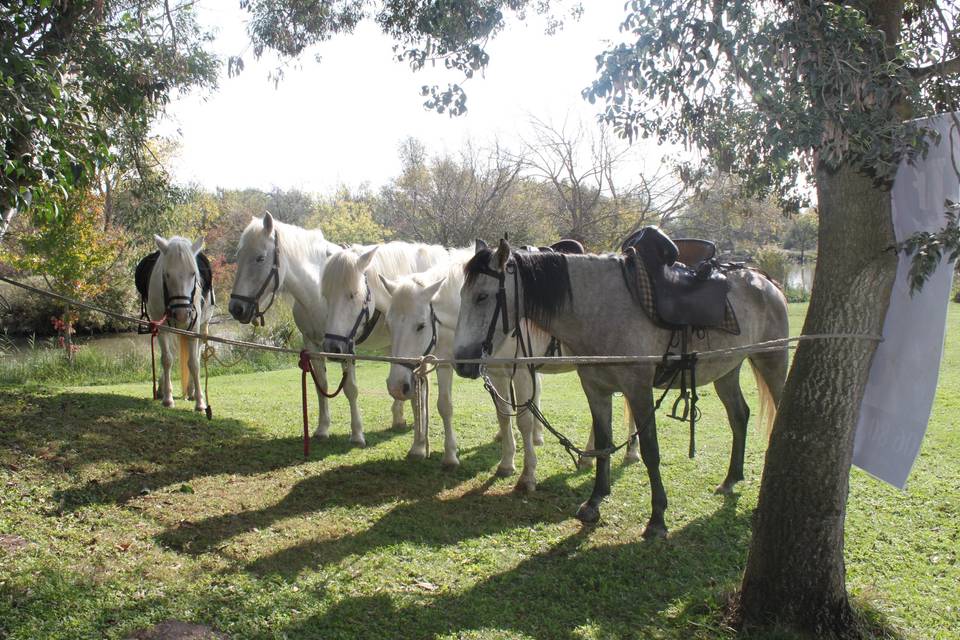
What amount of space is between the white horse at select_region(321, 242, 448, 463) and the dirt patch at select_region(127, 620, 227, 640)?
312cm

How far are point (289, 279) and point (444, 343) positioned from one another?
1.90 m

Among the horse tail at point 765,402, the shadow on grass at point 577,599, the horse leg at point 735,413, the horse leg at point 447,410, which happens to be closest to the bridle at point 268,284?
the horse leg at point 447,410

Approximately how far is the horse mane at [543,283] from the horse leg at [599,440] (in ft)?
2.39

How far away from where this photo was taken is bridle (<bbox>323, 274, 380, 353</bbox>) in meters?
6.09

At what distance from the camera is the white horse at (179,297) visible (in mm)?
7605

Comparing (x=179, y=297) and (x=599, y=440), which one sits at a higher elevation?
(x=179, y=297)

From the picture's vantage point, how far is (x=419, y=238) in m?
25.7

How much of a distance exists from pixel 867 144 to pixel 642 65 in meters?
1.30


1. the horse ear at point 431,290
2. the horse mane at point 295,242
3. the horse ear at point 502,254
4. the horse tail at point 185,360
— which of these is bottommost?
the horse tail at point 185,360

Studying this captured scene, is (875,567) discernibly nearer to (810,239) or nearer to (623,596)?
(623,596)

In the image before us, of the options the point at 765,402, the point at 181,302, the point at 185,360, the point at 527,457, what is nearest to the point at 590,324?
the point at 527,457

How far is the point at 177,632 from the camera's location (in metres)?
3.11

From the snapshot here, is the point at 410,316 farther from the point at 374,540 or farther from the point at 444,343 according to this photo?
the point at 374,540

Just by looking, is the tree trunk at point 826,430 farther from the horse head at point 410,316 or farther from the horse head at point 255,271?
the horse head at point 255,271
